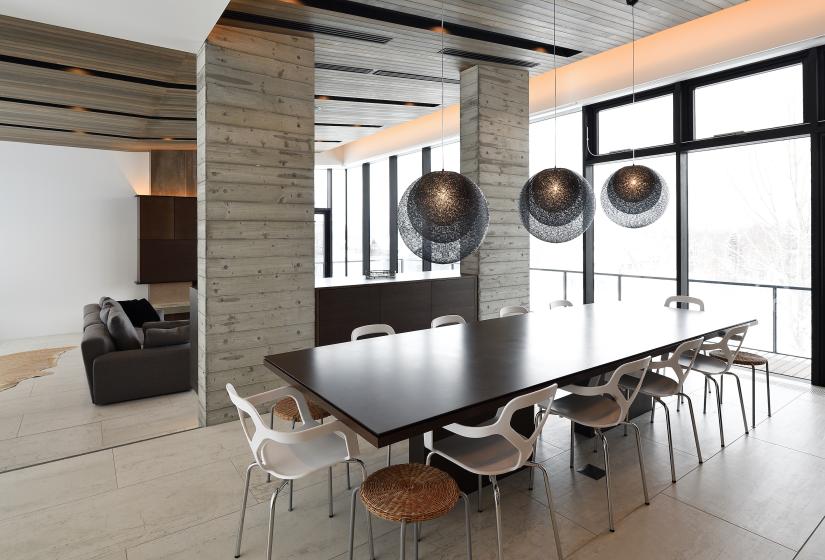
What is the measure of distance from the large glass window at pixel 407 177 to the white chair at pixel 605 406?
6.04m

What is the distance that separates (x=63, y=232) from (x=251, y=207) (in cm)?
619

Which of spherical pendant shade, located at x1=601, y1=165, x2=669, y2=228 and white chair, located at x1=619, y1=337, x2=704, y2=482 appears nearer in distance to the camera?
white chair, located at x1=619, y1=337, x2=704, y2=482

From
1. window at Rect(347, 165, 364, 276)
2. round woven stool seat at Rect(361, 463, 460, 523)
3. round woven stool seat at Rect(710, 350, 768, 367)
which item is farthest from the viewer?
window at Rect(347, 165, 364, 276)

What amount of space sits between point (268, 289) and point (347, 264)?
6844 millimetres

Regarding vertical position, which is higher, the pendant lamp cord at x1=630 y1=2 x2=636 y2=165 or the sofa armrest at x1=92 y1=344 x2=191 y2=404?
the pendant lamp cord at x1=630 y1=2 x2=636 y2=165

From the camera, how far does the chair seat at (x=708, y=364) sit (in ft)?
11.2

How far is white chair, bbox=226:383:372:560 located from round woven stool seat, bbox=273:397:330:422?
0.26m

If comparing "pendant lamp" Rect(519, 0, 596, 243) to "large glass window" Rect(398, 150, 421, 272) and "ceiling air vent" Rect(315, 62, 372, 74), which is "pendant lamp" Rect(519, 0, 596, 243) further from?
"large glass window" Rect(398, 150, 421, 272)

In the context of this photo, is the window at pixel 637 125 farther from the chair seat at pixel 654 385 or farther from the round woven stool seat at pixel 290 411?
the round woven stool seat at pixel 290 411

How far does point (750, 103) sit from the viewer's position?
474cm

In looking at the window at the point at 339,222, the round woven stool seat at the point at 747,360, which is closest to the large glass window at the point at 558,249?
the round woven stool seat at the point at 747,360

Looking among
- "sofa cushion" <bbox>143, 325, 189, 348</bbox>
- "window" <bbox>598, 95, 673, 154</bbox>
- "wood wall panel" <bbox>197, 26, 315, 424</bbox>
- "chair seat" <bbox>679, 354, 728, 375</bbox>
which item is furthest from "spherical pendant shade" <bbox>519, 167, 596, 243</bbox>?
"sofa cushion" <bbox>143, 325, 189, 348</bbox>

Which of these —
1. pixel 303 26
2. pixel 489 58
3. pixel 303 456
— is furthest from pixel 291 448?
pixel 489 58

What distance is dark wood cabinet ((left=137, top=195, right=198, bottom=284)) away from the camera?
8.29m
